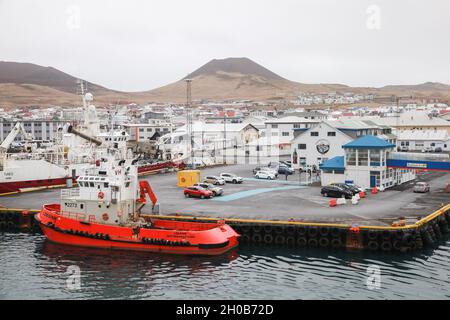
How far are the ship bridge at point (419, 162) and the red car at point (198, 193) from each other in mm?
17768

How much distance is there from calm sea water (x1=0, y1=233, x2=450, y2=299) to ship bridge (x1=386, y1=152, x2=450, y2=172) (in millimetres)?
14905

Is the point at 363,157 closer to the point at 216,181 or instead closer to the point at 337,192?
the point at 337,192

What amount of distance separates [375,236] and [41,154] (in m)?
40.1

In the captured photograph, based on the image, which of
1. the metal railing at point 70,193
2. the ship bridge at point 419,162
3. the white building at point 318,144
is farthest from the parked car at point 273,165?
the metal railing at point 70,193

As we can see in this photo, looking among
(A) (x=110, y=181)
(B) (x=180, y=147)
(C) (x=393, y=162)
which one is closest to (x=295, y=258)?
(A) (x=110, y=181)

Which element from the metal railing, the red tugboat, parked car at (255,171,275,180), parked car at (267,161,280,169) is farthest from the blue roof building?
the metal railing

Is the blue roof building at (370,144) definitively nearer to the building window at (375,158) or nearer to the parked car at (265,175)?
the building window at (375,158)

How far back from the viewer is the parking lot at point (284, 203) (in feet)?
121

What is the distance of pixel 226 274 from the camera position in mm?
28000

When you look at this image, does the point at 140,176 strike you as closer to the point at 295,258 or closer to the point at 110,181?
the point at 110,181

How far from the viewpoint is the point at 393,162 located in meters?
49.9

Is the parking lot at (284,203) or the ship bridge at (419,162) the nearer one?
the parking lot at (284,203)

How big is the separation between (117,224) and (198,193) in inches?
463

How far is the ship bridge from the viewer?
155 feet
